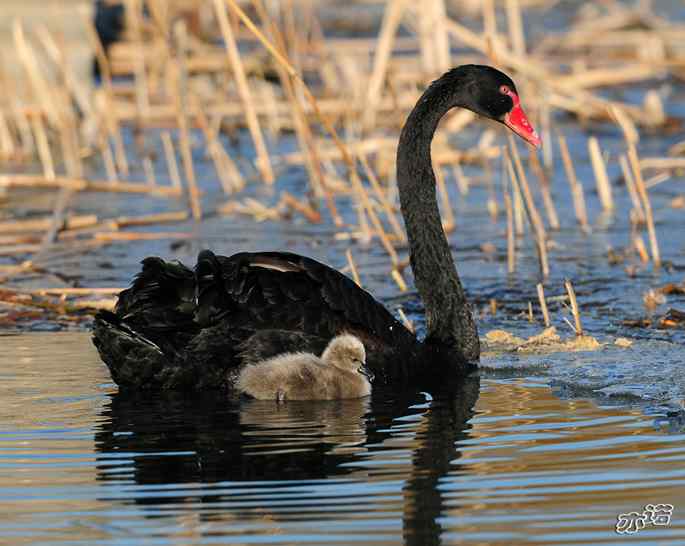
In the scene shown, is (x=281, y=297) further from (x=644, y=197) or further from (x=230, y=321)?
(x=644, y=197)

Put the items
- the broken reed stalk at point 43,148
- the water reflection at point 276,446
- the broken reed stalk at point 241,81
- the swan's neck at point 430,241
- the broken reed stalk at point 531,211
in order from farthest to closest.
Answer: the broken reed stalk at point 43,148 → the broken reed stalk at point 241,81 → the broken reed stalk at point 531,211 → the swan's neck at point 430,241 → the water reflection at point 276,446

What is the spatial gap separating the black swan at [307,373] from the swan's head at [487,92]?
1.58 meters

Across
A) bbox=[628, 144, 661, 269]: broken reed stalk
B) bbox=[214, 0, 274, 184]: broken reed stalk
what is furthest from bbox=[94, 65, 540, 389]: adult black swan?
bbox=[214, 0, 274, 184]: broken reed stalk

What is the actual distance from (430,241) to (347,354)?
42.0 inches

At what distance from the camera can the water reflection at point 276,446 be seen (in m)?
4.98

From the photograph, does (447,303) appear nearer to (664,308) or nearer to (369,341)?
(369,341)

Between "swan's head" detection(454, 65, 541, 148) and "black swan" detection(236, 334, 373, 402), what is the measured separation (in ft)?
5.19

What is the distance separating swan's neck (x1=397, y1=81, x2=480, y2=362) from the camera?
716 cm

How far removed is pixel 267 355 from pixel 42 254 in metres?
3.97

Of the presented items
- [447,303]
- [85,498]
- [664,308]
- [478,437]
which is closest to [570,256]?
[664,308]

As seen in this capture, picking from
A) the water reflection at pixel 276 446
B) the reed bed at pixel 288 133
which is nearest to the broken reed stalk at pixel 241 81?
the reed bed at pixel 288 133

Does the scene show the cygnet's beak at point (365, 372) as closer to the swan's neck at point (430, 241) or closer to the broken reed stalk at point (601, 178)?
the swan's neck at point (430, 241)

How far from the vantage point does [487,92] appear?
746 centimetres

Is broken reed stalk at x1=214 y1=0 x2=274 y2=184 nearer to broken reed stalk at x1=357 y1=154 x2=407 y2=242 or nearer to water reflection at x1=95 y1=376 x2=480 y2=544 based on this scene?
broken reed stalk at x1=357 y1=154 x2=407 y2=242
